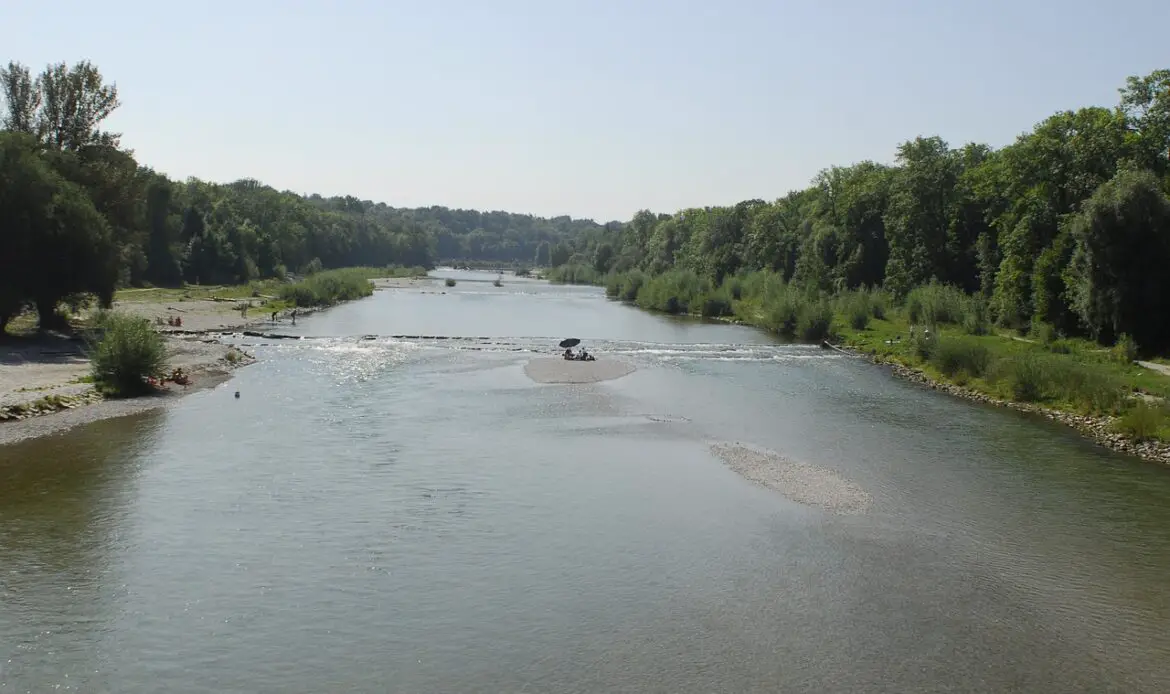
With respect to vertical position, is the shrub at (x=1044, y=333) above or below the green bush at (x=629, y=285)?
below

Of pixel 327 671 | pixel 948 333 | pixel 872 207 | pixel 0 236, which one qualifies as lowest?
pixel 327 671

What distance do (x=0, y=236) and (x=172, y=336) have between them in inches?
632

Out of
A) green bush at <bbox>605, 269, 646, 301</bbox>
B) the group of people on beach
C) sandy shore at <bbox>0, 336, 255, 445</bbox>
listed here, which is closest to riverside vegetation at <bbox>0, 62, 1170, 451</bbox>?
sandy shore at <bbox>0, 336, 255, 445</bbox>

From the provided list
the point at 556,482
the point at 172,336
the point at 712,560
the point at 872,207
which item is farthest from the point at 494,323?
the point at 712,560

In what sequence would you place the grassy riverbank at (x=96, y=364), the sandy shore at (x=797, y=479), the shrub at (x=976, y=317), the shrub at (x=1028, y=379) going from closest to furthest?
the sandy shore at (x=797, y=479) < the grassy riverbank at (x=96, y=364) < the shrub at (x=1028, y=379) < the shrub at (x=976, y=317)

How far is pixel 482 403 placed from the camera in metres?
45.0

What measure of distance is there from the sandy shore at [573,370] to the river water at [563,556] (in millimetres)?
10456

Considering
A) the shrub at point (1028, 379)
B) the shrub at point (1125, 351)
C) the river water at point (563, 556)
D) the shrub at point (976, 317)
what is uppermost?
the shrub at point (976, 317)

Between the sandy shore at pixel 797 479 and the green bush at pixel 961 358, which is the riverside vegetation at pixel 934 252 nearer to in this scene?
the green bush at pixel 961 358

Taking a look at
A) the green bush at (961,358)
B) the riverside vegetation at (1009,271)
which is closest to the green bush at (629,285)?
the riverside vegetation at (1009,271)

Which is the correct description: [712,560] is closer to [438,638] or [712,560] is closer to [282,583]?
[438,638]

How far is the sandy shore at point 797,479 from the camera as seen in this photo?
28.8 metres

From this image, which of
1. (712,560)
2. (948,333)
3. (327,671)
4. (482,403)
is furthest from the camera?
(948,333)

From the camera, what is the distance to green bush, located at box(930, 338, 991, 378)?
51000mm
